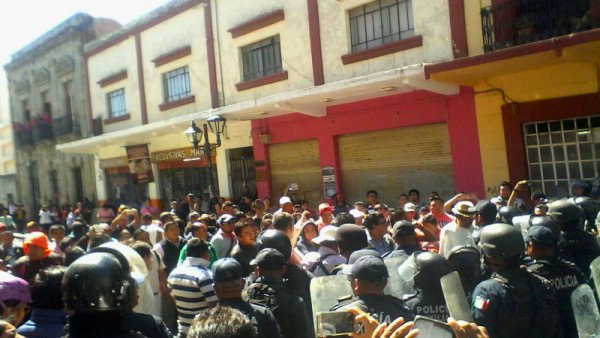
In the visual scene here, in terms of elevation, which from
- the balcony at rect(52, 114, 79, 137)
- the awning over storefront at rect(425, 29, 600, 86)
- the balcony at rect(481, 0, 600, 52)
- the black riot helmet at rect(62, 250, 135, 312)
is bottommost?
the black riot helmet at rect(62, 250, 135, 312)

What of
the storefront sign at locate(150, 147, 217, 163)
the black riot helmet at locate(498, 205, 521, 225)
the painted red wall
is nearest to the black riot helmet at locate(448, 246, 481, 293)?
the black riot helmet at locate(498, 205, 521, 225)

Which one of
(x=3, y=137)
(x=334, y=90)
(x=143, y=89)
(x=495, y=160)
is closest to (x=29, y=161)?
(x=3, y=137)

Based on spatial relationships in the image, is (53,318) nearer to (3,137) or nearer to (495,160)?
(495,160)

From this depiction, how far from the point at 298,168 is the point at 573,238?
9497 mm

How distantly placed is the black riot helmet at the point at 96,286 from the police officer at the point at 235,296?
1.03m

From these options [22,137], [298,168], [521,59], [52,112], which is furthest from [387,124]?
[22,137]

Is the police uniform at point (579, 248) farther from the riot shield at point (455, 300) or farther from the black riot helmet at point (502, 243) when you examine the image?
the riot shield at point (455, 300)

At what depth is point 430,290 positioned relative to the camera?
3.22 meters

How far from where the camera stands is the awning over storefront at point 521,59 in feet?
24.6

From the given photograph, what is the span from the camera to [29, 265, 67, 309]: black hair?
3008 millimetres

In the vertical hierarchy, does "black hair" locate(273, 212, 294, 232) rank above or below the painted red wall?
below

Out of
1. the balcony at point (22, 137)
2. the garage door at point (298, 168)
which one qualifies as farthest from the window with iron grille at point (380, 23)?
the balcony at point (22, 137)

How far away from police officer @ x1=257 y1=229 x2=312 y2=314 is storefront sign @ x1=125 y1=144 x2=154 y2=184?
14045mm

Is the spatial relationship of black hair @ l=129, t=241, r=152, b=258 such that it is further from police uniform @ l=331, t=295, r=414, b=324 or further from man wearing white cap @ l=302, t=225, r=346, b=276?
police uniform @ l=331, t=295, r=414, b=324
